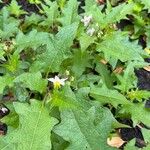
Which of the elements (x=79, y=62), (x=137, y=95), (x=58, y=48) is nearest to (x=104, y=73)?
(x=79, y=62)

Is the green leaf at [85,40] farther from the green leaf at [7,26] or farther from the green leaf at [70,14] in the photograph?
the green leaf at [7,26]

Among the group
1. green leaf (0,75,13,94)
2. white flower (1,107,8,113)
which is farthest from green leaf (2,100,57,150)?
white flower (1,107,8,113)

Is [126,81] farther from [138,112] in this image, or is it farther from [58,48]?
[58,48]

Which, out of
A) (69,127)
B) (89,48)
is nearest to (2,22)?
(89,48)

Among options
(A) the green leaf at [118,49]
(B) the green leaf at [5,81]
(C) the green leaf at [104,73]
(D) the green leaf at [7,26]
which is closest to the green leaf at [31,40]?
(D) the green leaf at [7,26]

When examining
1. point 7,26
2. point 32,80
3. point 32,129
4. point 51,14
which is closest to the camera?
point 32,129

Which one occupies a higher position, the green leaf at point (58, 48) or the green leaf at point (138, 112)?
the green leaf at point (58, 48)
